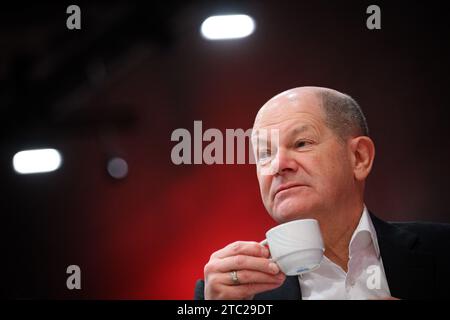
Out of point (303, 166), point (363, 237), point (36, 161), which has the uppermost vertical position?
point (36, 161)

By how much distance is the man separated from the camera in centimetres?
183

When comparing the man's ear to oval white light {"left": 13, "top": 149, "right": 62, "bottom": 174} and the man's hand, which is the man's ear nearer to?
the man's hand

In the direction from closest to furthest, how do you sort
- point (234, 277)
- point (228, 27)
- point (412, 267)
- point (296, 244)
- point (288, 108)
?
point (296, 244) < point (234, 277) < point (412, 267) < point (288, 108) < point (228, 27)

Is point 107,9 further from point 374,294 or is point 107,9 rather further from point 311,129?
point 374,294

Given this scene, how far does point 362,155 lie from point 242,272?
572 millimetres

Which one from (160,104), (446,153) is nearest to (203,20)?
(160,104)

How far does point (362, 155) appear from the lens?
196cm

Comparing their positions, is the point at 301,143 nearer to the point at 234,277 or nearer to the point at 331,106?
the point at 331,106

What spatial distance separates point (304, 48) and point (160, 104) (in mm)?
533

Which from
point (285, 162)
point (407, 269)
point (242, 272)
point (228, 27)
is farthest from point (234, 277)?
point (228, 27)

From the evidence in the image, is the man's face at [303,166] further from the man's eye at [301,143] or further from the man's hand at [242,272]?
the man's hand at [242,272]

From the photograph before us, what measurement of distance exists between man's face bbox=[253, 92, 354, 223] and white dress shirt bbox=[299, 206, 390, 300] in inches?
5.3

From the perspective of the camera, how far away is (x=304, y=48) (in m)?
2.10

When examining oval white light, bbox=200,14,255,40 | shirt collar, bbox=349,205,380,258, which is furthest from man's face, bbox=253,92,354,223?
oval white light, bbox=200,14,255,40
